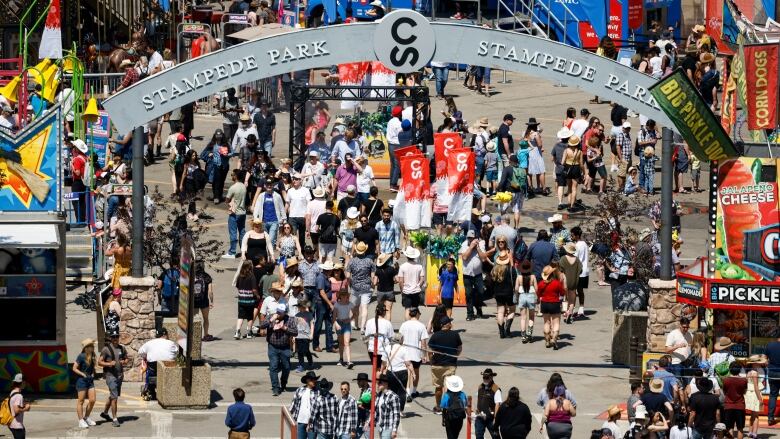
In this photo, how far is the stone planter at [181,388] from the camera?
26.3m

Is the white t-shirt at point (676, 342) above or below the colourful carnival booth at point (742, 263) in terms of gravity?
below

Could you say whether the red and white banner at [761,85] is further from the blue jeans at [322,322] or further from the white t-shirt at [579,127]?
the white t-shirt at [579,127]

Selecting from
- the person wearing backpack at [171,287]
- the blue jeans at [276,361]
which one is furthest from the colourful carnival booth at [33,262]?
the blue jeans at [276,361]

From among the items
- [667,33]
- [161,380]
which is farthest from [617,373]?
[667,33]

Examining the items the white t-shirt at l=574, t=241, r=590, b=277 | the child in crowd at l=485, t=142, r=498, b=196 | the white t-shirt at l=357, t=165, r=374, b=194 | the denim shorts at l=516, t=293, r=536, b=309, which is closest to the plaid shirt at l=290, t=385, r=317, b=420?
the denim shorts at l=516, t=293, r=536, b=309

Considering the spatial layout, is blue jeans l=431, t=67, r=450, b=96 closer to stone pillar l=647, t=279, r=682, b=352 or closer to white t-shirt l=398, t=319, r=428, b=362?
stone pillar l=647, t=279, r=682, b=352

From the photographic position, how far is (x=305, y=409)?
24.4 meters

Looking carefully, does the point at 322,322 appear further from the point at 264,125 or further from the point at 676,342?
the point at 264,125

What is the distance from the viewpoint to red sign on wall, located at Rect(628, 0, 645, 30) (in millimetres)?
50531

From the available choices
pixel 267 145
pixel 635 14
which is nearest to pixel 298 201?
pixel 267 145

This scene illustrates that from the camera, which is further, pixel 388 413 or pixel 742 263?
pixel 742 263

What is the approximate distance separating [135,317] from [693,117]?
8.65 meters

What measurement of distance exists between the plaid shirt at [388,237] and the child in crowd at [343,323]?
3123mm

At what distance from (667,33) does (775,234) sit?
81.9ft
